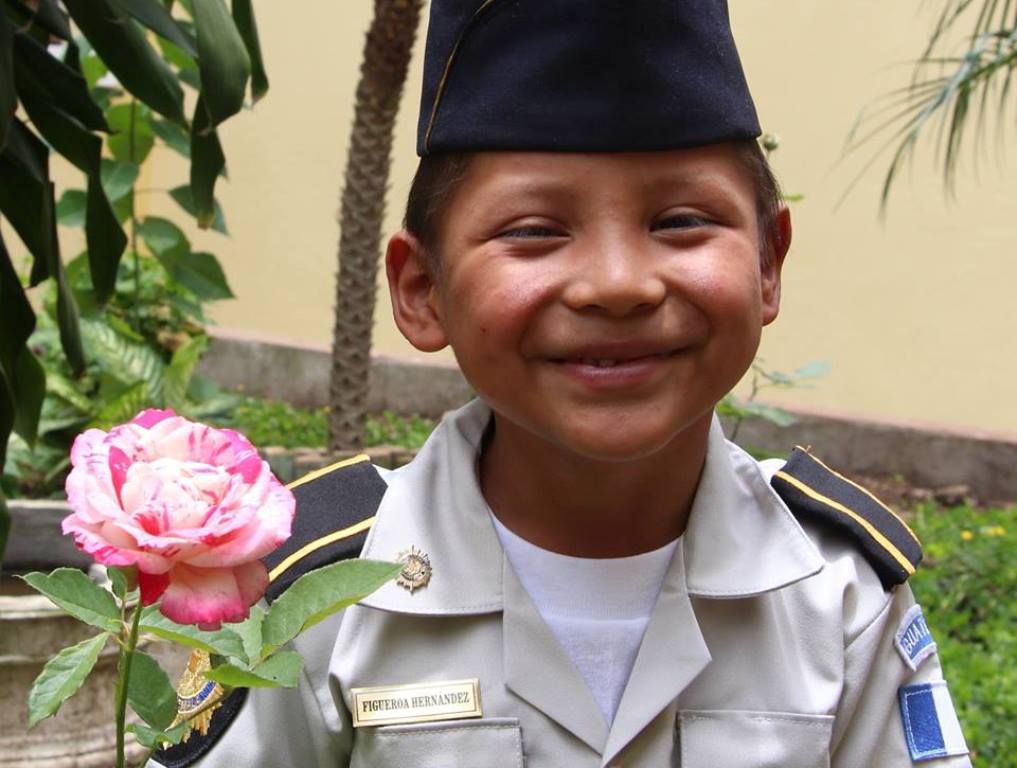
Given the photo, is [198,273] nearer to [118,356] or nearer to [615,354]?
[118,356]

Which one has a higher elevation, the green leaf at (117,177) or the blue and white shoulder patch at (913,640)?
the blue and white shoulder patch at (913,640)

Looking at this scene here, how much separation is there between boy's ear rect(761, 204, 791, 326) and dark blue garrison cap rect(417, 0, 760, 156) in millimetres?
127

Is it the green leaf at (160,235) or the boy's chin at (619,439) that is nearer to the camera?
the boy's chin at (619,439)

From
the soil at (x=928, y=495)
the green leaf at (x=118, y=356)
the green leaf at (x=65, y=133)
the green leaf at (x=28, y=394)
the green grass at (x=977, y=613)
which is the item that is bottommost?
the soil at (x=928, y=495)

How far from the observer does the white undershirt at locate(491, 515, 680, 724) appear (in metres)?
1.37

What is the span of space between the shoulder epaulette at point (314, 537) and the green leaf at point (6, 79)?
0.77 meters

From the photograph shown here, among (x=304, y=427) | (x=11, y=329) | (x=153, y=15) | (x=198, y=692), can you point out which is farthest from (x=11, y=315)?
(x=304, y=427)

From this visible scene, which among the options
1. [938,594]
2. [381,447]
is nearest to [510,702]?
[938,594]

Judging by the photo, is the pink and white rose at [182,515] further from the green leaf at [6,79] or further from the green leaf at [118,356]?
the green leaf at [118,356]

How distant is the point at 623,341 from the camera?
1.22 m

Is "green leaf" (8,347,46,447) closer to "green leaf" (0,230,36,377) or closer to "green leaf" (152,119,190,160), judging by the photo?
"green leaf" (0,230,36,377)

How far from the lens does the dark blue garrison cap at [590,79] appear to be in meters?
1.24

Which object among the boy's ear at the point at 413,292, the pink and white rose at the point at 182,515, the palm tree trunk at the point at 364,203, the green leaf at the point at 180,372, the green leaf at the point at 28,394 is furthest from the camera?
the palm tree trunk at the point at 364,203

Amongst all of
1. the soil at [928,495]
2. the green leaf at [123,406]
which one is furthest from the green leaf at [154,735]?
the soil at [928,495]
